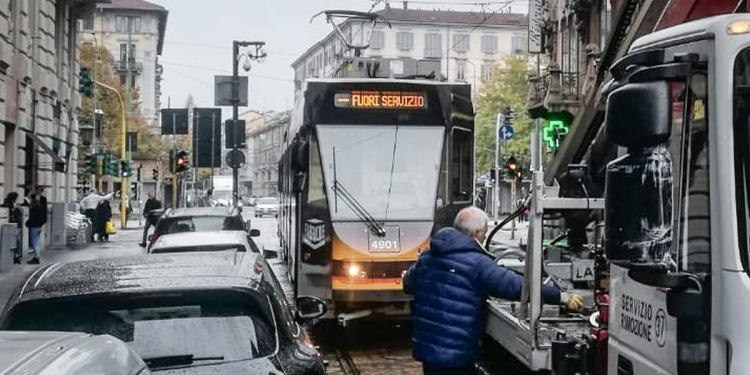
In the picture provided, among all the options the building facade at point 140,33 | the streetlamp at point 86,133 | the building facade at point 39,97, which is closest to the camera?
the building facade at point 39,97

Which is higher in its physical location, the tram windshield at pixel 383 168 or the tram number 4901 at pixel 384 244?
Answer: the tram windshield at pixel 383 168

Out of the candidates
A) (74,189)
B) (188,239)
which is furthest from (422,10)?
(188,239)

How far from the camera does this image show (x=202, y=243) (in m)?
12.8

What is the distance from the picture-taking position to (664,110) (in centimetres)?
388

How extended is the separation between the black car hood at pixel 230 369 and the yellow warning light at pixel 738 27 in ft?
9.17

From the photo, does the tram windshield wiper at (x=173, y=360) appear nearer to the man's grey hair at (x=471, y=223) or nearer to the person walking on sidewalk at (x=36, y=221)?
the man's grey hair at (x=471, y=223)

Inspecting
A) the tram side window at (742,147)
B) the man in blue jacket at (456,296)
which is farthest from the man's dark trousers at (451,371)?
the tram side window at (742,147)

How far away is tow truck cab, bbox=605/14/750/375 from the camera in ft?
12.8

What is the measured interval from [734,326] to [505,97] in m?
65.5

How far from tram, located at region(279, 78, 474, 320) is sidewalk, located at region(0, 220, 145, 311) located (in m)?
6.39

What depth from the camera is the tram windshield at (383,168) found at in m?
13.2

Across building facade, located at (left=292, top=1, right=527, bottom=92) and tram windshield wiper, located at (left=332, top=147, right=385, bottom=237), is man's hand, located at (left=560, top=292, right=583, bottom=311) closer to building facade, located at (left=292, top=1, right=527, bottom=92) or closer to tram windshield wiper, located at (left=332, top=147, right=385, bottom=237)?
tram windshield wiper, located at (left=332, top=147, right=385, bottom=237)

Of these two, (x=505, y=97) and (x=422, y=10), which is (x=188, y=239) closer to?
(x=505, y=97)

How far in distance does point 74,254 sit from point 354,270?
60.6 ft
